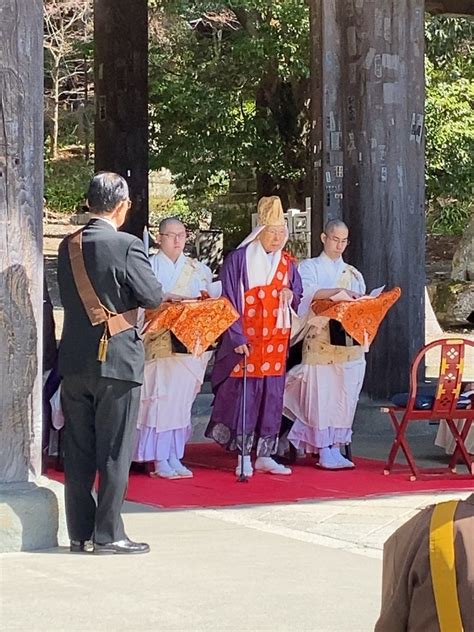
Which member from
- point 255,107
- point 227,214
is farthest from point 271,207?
point 227,214

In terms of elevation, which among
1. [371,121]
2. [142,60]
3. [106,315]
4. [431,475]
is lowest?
[431,475]

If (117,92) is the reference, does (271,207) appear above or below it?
below

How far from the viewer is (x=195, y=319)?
7.82 m

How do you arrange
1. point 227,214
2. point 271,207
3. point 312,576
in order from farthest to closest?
point 227,214
point 271,207
point 312,576

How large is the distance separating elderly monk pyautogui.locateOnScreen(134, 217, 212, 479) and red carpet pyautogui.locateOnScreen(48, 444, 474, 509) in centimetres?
18

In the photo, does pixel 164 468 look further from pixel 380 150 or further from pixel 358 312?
pixel 380 150

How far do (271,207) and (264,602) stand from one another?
139 inches

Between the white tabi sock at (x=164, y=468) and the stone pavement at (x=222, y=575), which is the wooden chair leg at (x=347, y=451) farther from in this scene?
the stone pavement at (x=222, y=575)

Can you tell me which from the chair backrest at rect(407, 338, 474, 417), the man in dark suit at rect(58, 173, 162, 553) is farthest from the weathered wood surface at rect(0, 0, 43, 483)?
the chair backrest at rect(407, 338, 474, 417)

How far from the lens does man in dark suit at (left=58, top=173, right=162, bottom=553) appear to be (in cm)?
566

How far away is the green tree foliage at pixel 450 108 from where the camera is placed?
58.9 ft

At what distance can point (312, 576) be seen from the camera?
5320 millimetres

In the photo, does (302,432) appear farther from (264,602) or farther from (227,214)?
(227,214)

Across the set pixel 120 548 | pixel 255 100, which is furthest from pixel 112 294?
pixel 255 100
